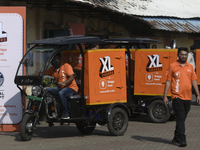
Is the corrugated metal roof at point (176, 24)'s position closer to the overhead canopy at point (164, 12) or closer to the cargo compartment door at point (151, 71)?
the overhead canopy at point (164, 12)

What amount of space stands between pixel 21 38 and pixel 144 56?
344cm

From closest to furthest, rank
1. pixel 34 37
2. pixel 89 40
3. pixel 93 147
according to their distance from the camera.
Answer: pixel 93 147
pixel 89 40
pixel 34 37

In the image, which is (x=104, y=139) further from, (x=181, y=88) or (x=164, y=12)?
(x=164, y=12)

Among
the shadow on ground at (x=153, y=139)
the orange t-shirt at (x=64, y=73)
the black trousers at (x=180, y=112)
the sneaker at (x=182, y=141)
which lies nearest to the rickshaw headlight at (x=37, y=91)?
the orange t-shirt at (x=64, y=73)

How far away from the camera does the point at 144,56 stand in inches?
474

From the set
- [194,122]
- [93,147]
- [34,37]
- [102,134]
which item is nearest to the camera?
[93,147]

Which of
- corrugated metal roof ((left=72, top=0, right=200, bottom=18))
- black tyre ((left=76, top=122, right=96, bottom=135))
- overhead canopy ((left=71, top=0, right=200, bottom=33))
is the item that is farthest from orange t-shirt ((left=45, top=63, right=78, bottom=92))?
overhead canopy ((left=71, top=0, right=200, bottom=33))

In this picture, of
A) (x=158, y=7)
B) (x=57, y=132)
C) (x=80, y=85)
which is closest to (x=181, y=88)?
(x=80, y=85)

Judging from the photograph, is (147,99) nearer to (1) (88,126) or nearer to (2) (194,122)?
(2) (194,122)

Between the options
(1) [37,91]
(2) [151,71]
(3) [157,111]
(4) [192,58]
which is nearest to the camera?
(1) [37,91]

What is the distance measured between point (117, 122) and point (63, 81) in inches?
58.8

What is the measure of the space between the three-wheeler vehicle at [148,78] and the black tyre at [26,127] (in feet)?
12.2

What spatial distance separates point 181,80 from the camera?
28.2 ft

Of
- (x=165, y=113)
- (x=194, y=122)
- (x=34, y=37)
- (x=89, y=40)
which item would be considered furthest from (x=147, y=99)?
(x=34, y=37)
